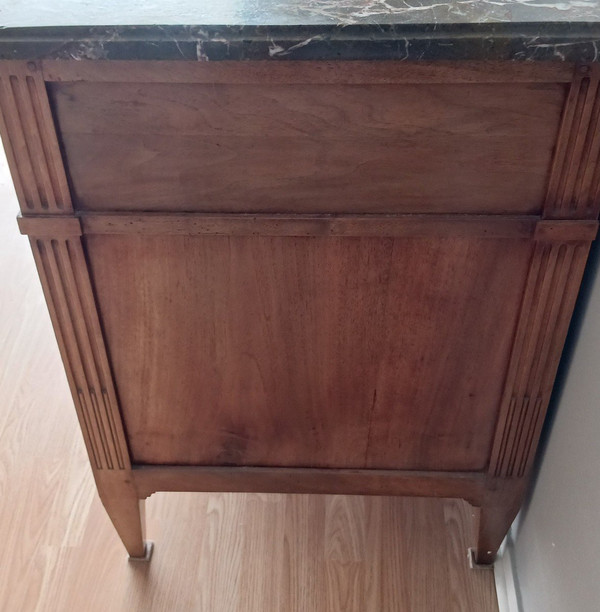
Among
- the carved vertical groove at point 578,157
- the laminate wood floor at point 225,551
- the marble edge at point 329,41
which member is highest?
the marble edge at point 329,41

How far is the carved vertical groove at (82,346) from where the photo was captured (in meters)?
0.80

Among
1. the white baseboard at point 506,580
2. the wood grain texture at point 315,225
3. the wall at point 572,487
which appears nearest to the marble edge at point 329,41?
the wood grain texture at point 315,225

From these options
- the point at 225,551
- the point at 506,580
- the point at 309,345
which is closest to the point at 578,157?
the point at 309,345

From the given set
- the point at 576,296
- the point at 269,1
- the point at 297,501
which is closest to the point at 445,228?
the point at 576,296

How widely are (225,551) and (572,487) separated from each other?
63 centimetres

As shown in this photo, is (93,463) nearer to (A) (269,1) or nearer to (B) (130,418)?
(B) (130,418)

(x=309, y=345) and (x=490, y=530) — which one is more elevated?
(x=309, y=345)

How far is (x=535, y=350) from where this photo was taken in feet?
2.83

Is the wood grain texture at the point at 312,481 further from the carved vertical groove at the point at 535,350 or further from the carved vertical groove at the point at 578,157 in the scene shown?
the carved vertical groove at the point at 578,157

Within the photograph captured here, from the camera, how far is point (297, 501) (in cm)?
133

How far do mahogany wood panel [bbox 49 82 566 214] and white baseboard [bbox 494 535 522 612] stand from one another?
684mm

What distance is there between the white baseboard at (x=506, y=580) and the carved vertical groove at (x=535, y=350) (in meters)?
0.24

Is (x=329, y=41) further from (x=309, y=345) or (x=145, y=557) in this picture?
(x=145, y=557)

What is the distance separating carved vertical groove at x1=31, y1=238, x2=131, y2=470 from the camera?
80cm
